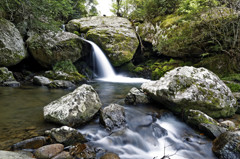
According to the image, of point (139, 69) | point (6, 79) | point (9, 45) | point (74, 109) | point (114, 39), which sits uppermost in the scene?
point (114, 39)

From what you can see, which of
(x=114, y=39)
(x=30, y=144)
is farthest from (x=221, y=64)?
(x=30, y=144)

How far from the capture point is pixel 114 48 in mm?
12969

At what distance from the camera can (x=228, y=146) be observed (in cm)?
253

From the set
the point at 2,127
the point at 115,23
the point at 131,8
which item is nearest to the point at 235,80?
the point at 2,127

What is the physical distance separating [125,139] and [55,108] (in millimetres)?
1865

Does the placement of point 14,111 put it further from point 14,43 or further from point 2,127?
point 14,43

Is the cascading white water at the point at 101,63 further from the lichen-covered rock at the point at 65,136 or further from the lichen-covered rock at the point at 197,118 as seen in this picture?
the lichen-covered rock at the point at 65,136

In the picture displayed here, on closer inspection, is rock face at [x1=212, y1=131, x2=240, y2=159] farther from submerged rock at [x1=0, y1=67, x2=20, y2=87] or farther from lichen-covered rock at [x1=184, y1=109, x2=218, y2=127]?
submerged rock at [x1=0, y1=67, x2=20, y2=87]

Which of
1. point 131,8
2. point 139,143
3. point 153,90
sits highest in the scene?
point 131,8

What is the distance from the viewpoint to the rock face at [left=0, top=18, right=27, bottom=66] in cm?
823

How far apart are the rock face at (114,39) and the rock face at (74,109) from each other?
9435mm

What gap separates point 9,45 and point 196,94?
1026 cm

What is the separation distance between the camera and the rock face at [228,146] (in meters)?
2.44

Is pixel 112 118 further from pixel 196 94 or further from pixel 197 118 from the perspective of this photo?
pixel 196 94
